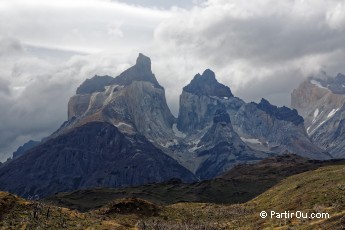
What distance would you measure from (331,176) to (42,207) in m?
112

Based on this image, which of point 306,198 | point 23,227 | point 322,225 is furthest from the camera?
point 306,198

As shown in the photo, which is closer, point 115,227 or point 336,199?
point 115,227

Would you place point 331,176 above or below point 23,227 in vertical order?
above

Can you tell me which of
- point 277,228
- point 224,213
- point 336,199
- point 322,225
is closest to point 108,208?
point 224,213

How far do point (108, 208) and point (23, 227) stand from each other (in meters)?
66.8

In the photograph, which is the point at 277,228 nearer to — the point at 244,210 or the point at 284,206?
the point at 284,206

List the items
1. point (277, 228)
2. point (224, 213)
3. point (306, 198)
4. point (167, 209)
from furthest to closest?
1. point (167, 209)
2. point (224, 213)
3. point (306, 198)
4. point (277, 228)

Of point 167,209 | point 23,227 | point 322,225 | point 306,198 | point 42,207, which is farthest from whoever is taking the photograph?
point 167,209

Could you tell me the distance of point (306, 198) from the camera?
155 meters

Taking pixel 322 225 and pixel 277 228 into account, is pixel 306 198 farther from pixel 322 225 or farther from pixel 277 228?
pixel 322 225

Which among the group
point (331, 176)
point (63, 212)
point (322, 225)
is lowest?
point (322, 225)

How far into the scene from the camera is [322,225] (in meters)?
83.9

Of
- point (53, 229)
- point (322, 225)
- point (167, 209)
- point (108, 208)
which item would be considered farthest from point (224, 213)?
point (322, 225)

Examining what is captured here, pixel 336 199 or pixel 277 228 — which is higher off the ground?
pixel 336 199
